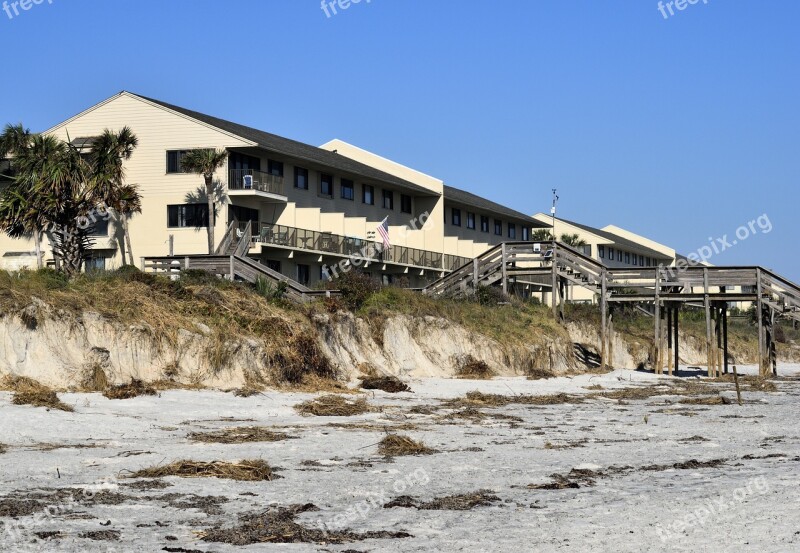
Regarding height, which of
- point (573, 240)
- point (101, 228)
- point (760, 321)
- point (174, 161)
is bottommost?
point (760, 321)

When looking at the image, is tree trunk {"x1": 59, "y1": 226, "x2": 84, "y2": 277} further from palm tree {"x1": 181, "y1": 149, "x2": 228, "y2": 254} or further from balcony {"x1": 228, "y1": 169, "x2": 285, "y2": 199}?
balcony {"x1": 228, "y1": 169, "x2": 285, "y2": 199}

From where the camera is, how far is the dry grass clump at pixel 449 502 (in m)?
13.3

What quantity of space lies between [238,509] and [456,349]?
2715 cm

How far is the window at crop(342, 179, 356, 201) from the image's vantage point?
5659cm

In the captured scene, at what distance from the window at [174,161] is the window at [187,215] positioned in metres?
1.66

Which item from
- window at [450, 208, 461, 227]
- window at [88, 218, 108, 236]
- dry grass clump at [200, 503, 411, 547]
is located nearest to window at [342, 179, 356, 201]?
window at [450, 208, 461, 227]

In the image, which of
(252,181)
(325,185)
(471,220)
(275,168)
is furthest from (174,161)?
(471,220)

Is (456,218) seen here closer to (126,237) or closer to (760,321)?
(126,237)

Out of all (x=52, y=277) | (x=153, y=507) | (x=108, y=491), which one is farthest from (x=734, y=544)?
(x=52, y=277)

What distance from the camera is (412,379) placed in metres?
35.7

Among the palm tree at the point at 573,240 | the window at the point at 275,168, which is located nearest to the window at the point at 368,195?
the window at the point at 275,168

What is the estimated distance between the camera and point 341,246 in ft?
171

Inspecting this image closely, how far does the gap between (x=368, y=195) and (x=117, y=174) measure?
18.9 meters

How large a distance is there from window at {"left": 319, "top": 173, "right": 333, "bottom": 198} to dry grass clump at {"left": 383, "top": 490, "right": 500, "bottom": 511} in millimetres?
41220
